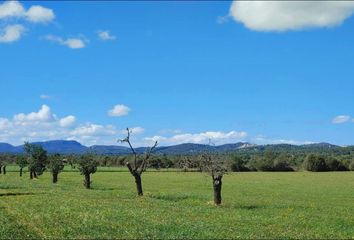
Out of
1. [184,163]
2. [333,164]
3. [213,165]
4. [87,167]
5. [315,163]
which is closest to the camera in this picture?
[213,165]

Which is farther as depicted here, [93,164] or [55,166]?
[55,166]

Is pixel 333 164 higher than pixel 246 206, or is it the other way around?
pixel 333 164

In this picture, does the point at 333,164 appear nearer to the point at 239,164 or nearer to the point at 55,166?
the point at 239,164

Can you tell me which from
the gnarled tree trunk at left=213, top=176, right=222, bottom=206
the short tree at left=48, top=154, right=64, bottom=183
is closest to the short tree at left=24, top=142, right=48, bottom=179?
the short tree at left=48, top=154, right=64, bottom=183

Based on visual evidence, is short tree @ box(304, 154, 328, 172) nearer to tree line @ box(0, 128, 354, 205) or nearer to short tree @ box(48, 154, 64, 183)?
tree line @ box(0, 128, 354, 205)

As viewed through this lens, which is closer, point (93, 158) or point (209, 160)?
point (209, 160)

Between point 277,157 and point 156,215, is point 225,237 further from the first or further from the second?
point 277,157

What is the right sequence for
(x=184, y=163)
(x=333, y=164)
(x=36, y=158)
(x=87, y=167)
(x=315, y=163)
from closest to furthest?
(x=184, y=163), (x=87, y=167), (x=36, y=158), (x=315, y=163), (x=333, y=164)

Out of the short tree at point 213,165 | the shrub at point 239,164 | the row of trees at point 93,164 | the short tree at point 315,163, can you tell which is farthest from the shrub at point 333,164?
the short tree at point 213,165

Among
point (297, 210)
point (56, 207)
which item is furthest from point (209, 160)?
point (56, 207)

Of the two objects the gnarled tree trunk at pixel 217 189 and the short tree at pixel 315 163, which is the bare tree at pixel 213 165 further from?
the short tree at pixel 315 163

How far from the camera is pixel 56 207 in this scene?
1581 inches

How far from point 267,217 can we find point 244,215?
1.71 metres

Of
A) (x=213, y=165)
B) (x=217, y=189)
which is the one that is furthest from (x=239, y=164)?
(x=217, y=189)
